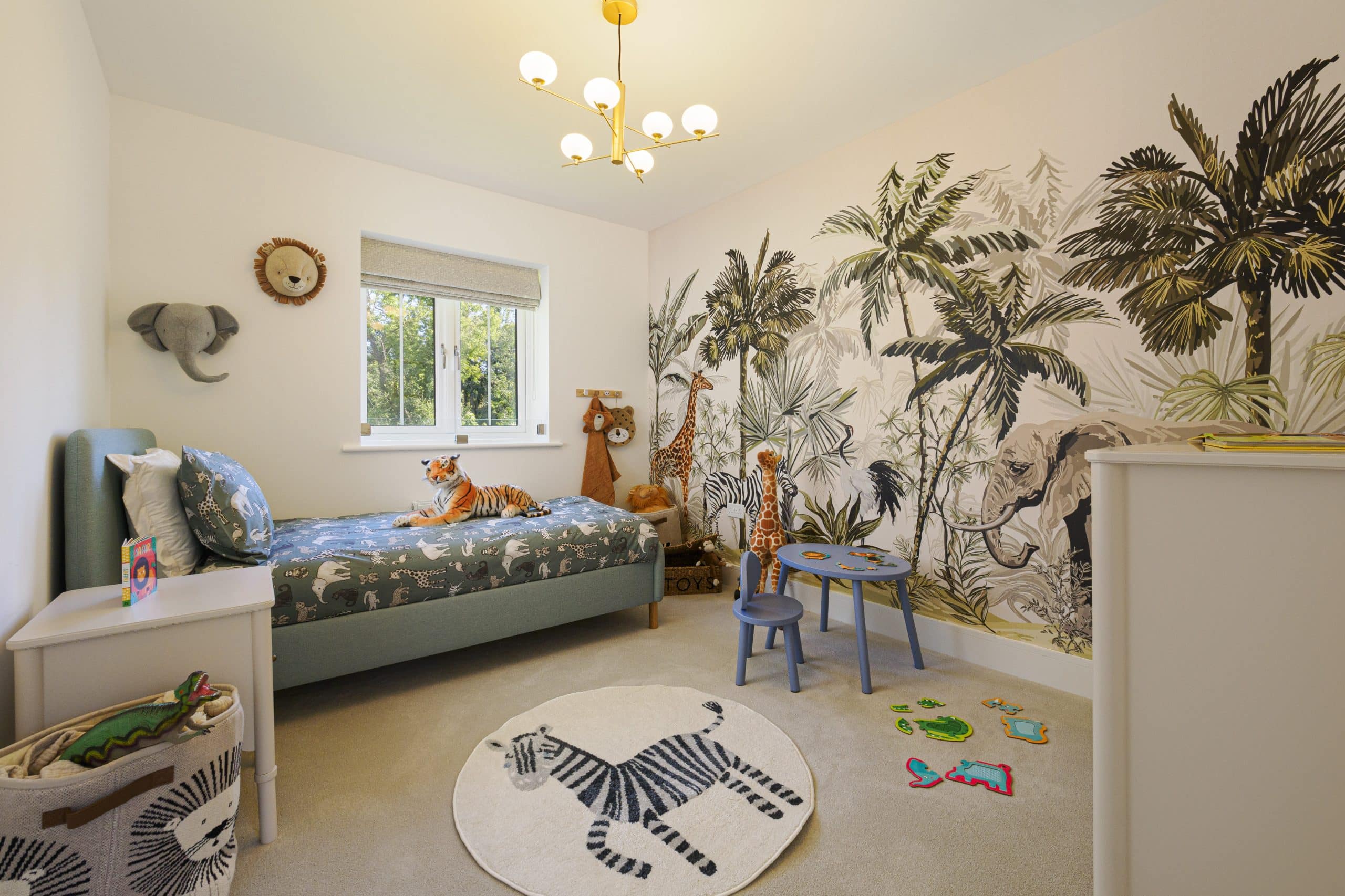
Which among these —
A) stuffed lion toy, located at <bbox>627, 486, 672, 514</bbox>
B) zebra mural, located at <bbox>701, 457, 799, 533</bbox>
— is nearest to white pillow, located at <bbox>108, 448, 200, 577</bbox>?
stuffed lion toy, located at <bbox>627, 486, 672, 514</bbox>

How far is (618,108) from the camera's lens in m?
1.94

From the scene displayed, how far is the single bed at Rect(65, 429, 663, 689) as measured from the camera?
5.49 feet

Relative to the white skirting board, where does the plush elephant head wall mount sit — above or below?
above

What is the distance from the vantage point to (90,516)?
5.29ft

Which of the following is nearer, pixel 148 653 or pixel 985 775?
pixel 148 653

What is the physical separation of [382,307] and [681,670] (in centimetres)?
273

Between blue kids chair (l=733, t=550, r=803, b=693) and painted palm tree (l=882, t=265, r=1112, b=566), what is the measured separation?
0.82m

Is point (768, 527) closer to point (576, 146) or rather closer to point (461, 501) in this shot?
point (461, 501)

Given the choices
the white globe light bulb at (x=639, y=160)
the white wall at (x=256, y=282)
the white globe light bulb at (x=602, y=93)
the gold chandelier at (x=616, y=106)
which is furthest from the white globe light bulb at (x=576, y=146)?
the white wall at (x=256, y=282)

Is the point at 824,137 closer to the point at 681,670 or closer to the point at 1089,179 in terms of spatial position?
the point at 1089,179

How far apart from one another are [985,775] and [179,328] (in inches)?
144

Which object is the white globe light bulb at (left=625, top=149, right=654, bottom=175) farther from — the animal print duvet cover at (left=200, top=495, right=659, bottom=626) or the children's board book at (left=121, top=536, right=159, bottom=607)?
the children's board book at (left=121, top=536, right=159, bottom=607)

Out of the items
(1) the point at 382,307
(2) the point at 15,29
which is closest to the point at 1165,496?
(2) the point at 15,29

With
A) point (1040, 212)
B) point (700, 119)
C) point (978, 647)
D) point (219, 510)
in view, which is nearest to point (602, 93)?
point (700, 119)
